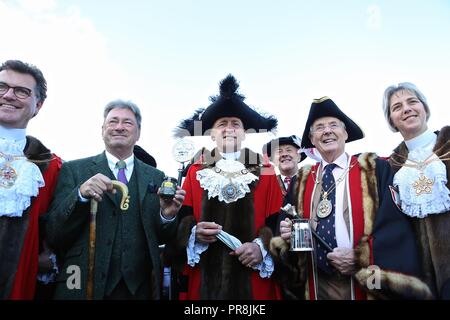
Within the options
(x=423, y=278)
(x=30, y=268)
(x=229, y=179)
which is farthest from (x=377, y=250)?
(x=30, y=268)

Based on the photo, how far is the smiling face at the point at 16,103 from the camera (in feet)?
11.2

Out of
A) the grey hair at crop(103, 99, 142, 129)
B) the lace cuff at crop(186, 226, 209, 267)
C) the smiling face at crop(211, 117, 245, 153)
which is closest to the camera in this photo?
the lace cuff at crop(186, 226, 209, 267)

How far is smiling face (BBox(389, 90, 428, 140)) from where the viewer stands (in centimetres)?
361

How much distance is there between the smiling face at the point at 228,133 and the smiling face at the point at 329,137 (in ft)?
2.65

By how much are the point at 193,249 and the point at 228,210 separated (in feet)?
1.69

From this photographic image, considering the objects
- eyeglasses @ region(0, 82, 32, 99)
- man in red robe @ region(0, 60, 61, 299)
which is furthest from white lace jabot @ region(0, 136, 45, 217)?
eyeglasses @ region(0, 82, 32, 99)

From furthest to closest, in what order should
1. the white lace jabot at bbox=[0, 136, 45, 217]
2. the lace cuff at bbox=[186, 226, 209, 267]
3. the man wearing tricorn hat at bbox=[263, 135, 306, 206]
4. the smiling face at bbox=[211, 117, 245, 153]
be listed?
the man wearing tricorn hat at bbox=[263, 135, 306, 206]
the smiling face at bbox=[211, 117, 245, 153]
the lace cuff at bbox=[186, 226, 209, 267]
the white lace jabot at bbox=[0, 136, 45, 217]

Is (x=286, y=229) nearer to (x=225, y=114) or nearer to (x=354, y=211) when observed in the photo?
(x=354, y=211)


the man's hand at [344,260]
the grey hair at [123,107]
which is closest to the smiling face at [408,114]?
the man's hand at [344,260]

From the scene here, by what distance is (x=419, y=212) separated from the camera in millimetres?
3203

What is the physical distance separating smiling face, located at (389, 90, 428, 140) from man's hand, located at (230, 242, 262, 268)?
1834 millimetres

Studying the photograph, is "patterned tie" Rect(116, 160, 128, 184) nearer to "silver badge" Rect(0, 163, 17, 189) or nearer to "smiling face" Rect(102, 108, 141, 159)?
"smiling face" Rect(102, 108, 141, 159)
